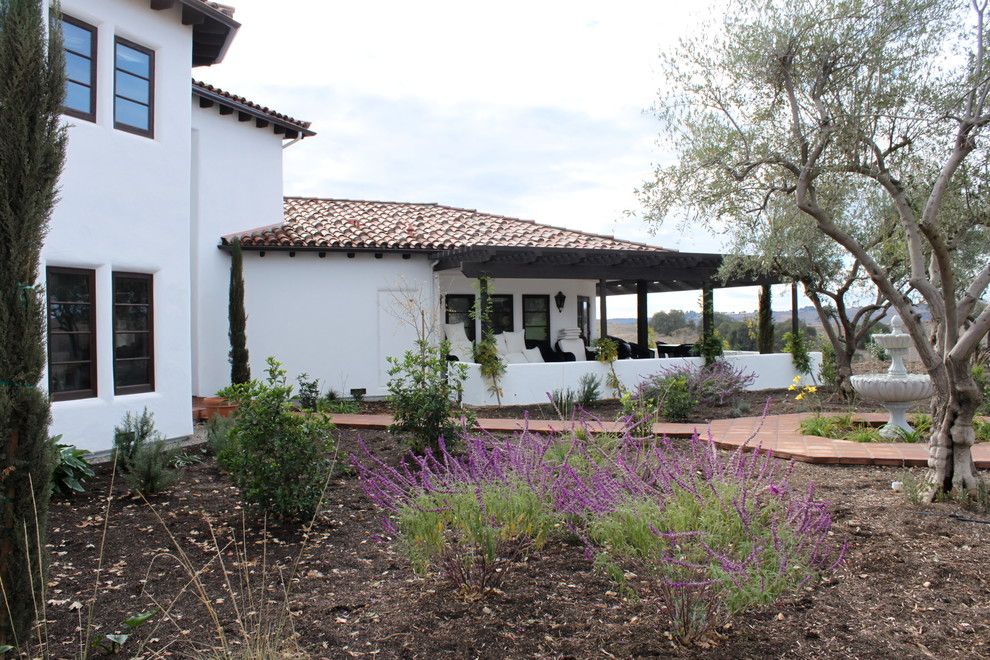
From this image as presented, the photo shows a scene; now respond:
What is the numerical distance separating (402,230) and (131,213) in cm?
744

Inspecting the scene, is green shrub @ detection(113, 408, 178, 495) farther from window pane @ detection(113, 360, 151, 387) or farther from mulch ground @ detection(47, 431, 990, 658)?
window pane @ detection(113, 360, 151, 387)

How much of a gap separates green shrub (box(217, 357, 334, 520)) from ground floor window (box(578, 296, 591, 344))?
13601mm

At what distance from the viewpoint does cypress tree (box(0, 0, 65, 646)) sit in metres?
3.22

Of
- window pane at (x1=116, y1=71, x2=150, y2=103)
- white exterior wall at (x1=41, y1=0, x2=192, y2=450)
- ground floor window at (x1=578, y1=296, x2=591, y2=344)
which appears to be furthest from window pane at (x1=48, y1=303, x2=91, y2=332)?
ground floor window at (x1=578, y1=296, x2=591, y2=344)

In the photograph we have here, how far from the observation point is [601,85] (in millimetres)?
7953

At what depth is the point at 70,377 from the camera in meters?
8.00

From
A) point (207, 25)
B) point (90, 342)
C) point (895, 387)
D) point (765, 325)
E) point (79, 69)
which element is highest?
point (207, 25)

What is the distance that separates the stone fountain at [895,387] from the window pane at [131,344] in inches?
346

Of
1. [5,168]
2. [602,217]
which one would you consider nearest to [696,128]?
[602,217]

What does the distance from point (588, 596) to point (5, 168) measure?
3.56 metres

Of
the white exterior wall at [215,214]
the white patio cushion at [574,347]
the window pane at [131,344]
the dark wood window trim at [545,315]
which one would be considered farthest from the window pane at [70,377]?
the white patio cushion at [574,347]

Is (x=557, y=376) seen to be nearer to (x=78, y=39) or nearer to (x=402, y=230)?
(x=402, y=230)

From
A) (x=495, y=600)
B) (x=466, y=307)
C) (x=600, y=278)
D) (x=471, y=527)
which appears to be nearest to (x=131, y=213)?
(x=471, y=527)

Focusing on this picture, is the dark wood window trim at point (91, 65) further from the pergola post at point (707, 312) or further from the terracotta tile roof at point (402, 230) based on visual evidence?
the pergola post at point (707, 312)
